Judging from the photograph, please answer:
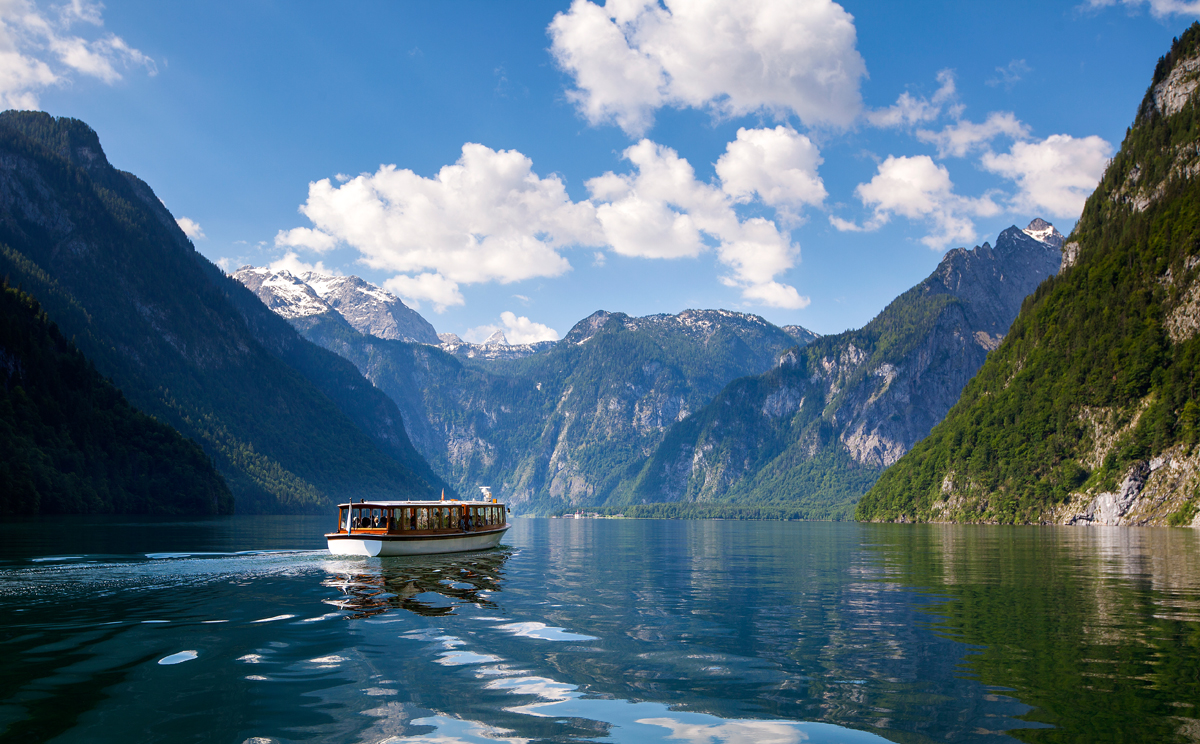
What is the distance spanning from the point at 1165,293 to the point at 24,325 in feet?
883

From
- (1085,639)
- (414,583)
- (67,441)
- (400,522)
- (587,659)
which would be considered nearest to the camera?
(587,659)

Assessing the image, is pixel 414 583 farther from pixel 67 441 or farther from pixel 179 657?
pixel 67 441

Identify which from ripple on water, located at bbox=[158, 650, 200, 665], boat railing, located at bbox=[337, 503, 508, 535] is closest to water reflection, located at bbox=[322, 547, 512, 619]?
boat railing, located at bbox=[337, 503, 508, 535]

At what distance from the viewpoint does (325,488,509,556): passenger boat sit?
60156 millimetres

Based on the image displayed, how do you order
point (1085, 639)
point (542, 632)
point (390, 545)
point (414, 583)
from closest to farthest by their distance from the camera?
1. point (1085, 639)
2. point (542, 632)
3. point (414, 583)
4. point (390, 545)

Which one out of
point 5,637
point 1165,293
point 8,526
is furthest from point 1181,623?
point 1165,293

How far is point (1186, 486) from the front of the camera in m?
149

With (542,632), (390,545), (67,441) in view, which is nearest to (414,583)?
(542,632)

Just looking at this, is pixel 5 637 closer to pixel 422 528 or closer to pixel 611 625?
pixel 611 625

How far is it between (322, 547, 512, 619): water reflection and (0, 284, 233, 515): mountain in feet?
365

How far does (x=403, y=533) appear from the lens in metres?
62.1

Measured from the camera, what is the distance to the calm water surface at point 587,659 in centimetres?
1633

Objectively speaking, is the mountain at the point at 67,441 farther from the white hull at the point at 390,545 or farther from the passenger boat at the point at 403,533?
the white hull at the point at 390,545

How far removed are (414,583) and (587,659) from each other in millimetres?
22187
